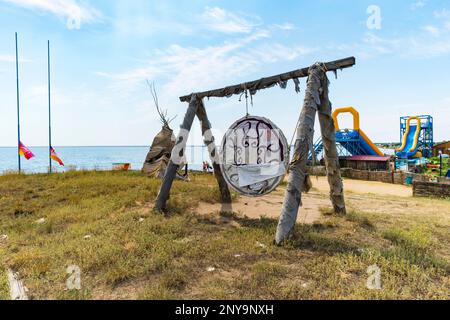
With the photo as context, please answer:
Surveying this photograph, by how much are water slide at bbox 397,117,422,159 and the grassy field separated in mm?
34252

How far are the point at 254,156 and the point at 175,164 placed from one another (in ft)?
7.41

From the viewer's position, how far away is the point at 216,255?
4656mm

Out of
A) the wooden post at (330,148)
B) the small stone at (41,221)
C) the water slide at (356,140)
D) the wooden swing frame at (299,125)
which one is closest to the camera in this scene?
the wooden swing frame at (299,125)

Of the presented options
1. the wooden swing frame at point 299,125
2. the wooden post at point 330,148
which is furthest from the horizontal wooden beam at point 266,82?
the wooden post at point 330,148

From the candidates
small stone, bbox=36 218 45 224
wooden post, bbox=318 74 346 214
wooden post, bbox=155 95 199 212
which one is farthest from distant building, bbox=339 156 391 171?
small stone, bbox=36 218 45 224

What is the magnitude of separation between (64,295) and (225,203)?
213 inches

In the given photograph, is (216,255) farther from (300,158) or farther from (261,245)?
(300,158)

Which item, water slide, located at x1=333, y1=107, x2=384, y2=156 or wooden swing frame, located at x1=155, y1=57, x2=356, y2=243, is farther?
water slide, located at x1=333, y1=107, x2=384, y2=156

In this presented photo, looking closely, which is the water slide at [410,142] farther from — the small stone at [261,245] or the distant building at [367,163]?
the small stone at [261,245]

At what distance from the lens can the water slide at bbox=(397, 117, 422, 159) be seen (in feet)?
121

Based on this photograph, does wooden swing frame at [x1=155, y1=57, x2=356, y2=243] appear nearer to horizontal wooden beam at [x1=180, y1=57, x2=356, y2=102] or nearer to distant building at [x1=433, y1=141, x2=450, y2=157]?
horizontal wooden beam at [x1=180, y1=57, x2=356, y2=102]

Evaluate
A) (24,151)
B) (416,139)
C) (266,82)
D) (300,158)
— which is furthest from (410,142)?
(24,151)

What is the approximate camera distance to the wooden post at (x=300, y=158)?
521cm

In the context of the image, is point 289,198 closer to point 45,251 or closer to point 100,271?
point 100,271
